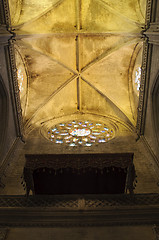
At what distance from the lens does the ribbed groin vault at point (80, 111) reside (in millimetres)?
6235

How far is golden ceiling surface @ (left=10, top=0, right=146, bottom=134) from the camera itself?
10898 mm

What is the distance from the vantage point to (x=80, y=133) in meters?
11.5

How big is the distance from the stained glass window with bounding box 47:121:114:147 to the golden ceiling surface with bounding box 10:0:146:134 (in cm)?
93

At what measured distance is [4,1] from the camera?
895cm

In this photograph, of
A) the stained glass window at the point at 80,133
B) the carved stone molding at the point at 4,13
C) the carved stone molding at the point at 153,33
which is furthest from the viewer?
the stained glass window at the point at 80,133

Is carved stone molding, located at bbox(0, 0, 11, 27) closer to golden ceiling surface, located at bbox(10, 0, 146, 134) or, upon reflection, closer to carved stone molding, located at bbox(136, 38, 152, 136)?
golden ceiling surface, located at bbox(10, 0, 146, 134)

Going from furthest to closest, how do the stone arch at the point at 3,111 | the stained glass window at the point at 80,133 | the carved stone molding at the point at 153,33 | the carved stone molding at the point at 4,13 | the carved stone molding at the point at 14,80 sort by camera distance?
1. the stained glass window at the point at 80,133
2. the carved stone molding at the point at 14,80
3. the stone arch at the point at 3,111
4. the carved stone molding at the point at 4,13
5. the carved stone molding at the point at 153,33

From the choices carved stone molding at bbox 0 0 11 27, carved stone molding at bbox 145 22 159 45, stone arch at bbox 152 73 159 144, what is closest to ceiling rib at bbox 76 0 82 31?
carved stone molding at bbox 0 0 11 27

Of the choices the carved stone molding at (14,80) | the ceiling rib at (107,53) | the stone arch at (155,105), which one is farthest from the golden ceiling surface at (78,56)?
the stone arch at (155,105)

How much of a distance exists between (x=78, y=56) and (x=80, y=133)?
3.59 metres

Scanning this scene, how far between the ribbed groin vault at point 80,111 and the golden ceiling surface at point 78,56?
1.7 inches

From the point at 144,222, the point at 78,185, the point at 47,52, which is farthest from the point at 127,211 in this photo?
the point at 47,52

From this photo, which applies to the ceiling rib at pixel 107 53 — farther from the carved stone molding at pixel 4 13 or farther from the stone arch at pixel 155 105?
the carved stone molding at pixel 4 13

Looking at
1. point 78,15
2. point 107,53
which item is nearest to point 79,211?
point 107,53
